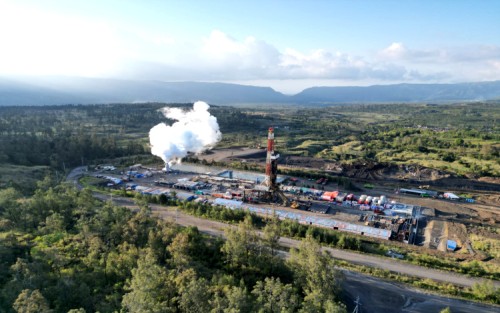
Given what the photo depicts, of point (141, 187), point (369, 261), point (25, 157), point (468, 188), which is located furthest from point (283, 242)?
point (25, 157)

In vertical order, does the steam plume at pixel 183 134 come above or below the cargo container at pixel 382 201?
above

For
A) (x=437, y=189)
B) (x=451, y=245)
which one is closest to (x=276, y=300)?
(x=451, y=245)

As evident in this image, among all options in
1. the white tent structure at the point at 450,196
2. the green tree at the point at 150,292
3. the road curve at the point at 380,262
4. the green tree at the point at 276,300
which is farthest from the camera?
the white tent structure at the point at 450,196

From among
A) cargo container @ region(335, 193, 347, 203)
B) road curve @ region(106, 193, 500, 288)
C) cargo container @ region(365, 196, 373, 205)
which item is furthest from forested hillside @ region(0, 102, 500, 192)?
road curve @ region(106, 193, 500, 288)

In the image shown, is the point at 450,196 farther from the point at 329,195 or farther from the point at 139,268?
the point at 139,268

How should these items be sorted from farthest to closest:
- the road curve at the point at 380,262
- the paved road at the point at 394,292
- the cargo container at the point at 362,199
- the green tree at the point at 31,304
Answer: the cargo container at the point at 362,199 → the road curve at the point at 380,262 → the paved road at the point at 394,292 → the green tree at the point at 31,304

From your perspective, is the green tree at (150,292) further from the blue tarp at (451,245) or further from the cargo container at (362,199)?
the cargo container at (362,199)

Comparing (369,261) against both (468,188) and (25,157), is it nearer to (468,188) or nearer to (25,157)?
(468,188)

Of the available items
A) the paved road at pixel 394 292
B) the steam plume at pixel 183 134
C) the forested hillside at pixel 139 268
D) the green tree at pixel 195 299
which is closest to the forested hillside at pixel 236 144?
the steam plume at pixel 183 134

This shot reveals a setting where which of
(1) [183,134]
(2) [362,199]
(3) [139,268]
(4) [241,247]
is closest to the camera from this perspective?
(3) [139,268]
